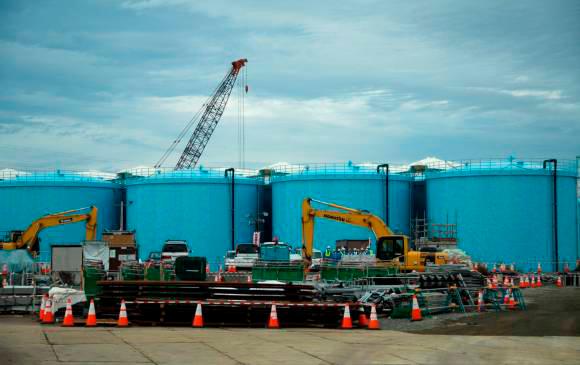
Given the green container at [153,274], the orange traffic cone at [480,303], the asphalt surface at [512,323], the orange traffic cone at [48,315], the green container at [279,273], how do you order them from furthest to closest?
the green container at [153,274]
the green container at [279,273]
the orange traffic cone at [480,303]
the orange traffic cone at [48,315]
the asphalt surface at [512,323]

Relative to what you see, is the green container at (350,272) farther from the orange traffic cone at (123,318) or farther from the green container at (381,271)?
the orange traffic cone at (123,318)

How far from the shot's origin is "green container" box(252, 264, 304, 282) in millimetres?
40000

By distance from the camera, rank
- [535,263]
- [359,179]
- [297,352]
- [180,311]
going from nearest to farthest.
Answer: [297,352]
[180,311]
[535,263]
[359,179]

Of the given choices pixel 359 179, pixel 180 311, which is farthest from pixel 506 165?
pixel 180 311

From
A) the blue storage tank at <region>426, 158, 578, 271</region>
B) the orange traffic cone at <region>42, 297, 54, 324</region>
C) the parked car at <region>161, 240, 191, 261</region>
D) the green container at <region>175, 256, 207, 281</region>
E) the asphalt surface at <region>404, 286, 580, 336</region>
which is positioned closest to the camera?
the asphalt surface at <region>404, 286, 580, 336</region>

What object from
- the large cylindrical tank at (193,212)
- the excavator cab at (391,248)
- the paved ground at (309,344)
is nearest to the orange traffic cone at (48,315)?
the paved ground at (309,344)

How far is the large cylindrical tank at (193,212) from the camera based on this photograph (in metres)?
73.1

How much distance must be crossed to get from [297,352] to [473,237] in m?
52.8

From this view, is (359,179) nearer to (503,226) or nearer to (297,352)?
(503,226)

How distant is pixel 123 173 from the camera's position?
85.4 metres

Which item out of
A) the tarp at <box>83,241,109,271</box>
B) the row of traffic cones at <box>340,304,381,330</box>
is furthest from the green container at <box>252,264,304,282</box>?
the row of traffic cones at <box>340,304,381,330</box>

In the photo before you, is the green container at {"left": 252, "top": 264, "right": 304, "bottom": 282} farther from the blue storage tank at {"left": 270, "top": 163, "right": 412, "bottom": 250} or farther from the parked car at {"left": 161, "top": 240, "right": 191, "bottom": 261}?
the blue storage tank at {"left": 270, "top": 163, "right": 412, "bottom": 250}

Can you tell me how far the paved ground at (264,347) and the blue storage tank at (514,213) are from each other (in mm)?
46915

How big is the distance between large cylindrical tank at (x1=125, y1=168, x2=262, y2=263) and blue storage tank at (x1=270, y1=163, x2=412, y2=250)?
373 centimetres
